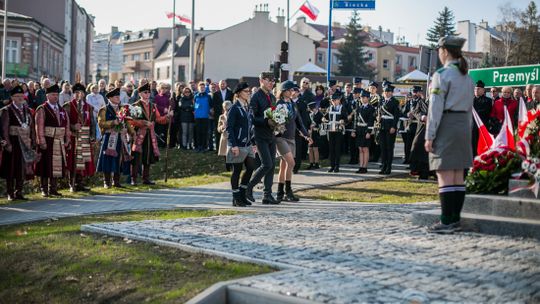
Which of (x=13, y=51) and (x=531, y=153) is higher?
(x=13, y=51)

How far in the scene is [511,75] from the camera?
11727 millimetres

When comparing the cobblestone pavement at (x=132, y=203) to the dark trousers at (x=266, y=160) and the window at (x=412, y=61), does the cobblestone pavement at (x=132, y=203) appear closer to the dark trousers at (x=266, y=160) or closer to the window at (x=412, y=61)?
the dark trousers at (x=266, y=160)

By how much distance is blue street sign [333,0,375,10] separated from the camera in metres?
28.9

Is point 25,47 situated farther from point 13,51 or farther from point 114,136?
point 114,136

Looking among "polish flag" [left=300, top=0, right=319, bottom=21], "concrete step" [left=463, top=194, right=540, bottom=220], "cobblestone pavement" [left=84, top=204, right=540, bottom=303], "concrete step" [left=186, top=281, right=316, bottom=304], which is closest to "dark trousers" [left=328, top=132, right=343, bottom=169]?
"cobblestone pavement" [left=84, top=204, right=540, bottom=303]

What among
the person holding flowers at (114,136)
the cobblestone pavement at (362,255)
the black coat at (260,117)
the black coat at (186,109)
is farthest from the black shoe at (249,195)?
the black coat at (186,109)

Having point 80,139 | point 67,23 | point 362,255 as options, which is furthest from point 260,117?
point 67,23

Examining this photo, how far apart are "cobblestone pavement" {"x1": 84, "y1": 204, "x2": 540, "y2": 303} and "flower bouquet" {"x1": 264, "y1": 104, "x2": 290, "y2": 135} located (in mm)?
2588

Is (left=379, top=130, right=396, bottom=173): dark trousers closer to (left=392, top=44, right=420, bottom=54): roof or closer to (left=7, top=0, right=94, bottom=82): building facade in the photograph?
(left=7, top=0, right=94, bottom=82): building facade

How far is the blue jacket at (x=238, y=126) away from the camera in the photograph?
544 inches

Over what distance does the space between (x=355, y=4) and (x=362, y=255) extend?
22657 mm

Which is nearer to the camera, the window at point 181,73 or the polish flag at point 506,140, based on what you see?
the polish flag at point 506,140

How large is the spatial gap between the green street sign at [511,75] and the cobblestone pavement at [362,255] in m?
2.49

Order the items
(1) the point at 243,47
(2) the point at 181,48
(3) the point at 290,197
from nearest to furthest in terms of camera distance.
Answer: (3) the point at 290,197 < (1) the point at 243,47 < (2) the point at 181,48
